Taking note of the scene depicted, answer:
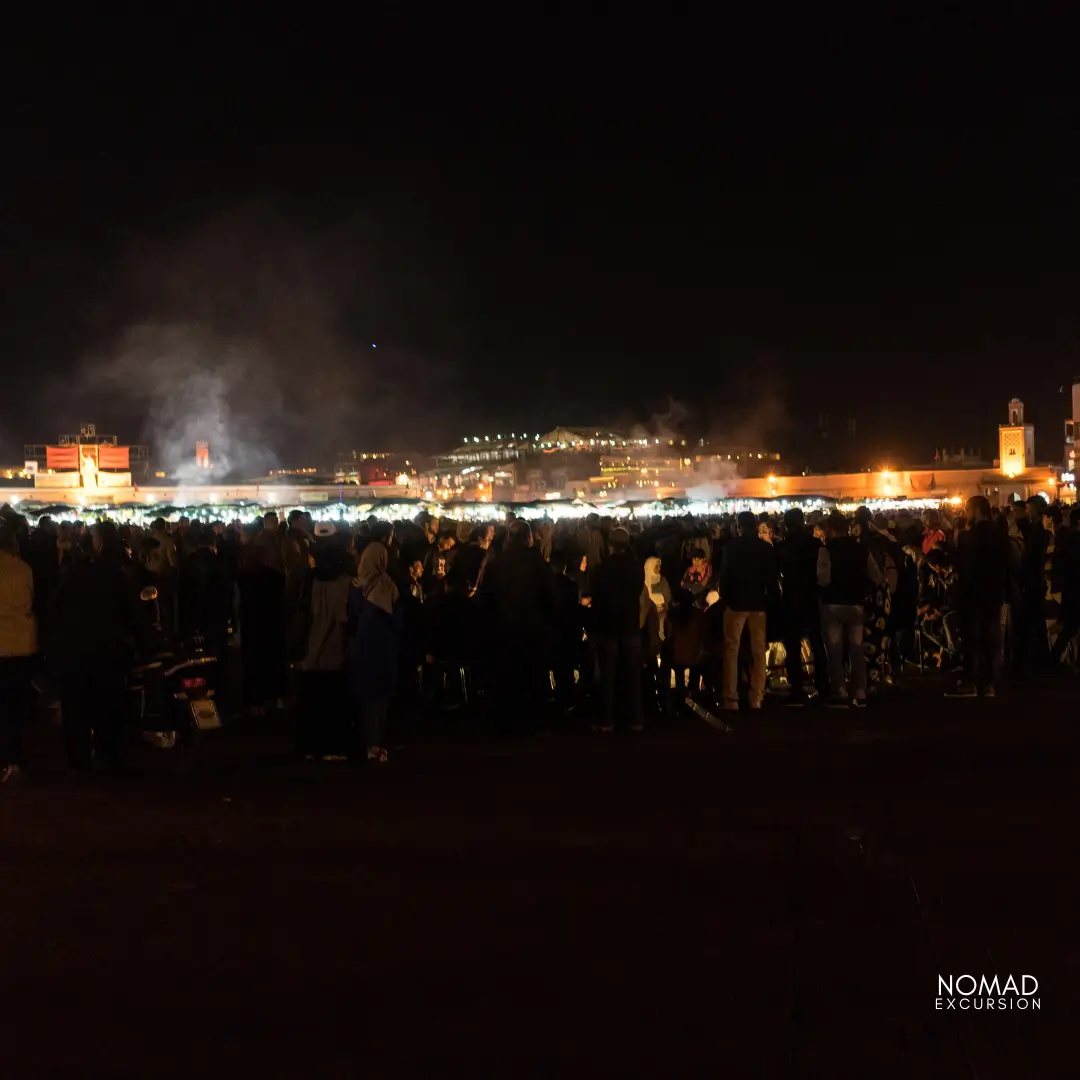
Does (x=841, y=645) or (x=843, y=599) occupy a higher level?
(x=843, y=599)

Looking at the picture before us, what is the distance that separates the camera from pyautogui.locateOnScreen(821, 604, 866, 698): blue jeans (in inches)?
409

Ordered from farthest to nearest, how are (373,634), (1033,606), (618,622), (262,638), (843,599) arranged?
(1033,606) < (262,638) < (843,599) < (618,622) < (373,634)

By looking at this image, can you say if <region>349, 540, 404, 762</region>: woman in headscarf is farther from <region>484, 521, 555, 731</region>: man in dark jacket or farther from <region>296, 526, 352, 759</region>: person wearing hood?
<region>484, 521, 555, 731</region>: man in dark jacket

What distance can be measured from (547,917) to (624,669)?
4.74 metres

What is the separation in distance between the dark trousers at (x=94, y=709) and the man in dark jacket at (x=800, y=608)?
5657 millimetres

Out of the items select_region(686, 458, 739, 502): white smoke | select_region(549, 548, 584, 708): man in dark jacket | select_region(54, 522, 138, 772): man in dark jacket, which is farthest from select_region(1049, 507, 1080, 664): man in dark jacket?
select_region(686, 458, 739, 502): white smoke

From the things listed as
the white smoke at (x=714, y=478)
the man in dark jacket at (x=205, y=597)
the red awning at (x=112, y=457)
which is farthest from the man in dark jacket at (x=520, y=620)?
the red awning at (x=112, y=457)

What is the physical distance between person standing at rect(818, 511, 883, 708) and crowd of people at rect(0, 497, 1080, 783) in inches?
0.7

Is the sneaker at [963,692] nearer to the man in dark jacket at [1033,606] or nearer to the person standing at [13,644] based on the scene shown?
the man in dark jacket at [1033,606]

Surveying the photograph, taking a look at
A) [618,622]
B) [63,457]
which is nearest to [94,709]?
[618,622]

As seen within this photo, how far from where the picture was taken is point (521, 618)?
30.0 feet

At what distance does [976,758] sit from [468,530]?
21.1ft

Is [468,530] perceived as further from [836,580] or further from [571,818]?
[571,818]

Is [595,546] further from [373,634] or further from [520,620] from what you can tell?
[373,634]
